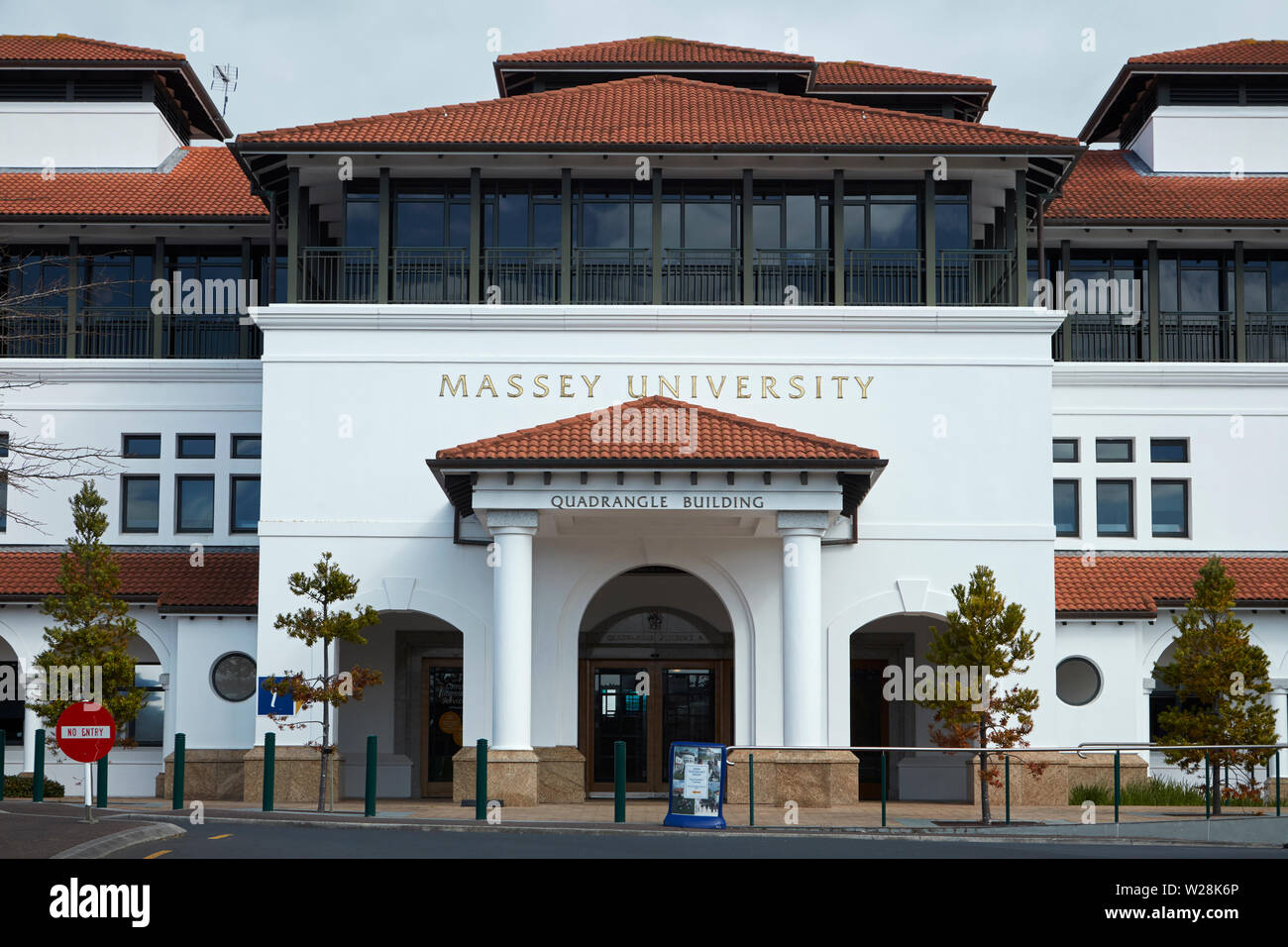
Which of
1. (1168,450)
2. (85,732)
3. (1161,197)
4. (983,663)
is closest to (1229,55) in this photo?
(1161,197)

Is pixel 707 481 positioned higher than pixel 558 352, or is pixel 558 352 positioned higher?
pixel 558 352

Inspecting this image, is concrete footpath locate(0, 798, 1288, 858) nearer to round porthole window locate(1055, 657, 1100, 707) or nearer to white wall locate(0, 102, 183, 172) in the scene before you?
round porthole window locate(1055, 657, 1100, 707)

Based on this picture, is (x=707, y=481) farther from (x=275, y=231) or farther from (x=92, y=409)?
(x=92, y=409)

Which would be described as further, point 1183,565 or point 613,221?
point 1183,565

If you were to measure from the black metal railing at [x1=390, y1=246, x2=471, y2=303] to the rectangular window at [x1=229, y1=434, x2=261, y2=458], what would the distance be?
576cm

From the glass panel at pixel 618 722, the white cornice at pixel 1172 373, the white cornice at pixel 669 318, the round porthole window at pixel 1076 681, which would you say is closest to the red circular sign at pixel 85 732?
the white cornice at pixel 669 318

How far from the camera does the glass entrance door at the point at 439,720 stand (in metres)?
31.3

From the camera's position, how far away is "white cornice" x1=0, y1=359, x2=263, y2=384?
33125mm

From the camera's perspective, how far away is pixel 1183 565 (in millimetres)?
32531

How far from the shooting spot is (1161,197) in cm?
3497
